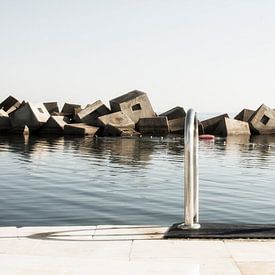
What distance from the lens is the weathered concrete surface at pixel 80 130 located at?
107 ft

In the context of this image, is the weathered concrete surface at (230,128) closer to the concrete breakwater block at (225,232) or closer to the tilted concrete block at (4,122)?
the tilted concrete block at (4,122)

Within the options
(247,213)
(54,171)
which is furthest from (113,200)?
(54,171)

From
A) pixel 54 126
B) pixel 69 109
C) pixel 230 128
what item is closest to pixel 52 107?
pixel 69 109

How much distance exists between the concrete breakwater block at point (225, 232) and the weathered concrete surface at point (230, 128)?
30.8 metres

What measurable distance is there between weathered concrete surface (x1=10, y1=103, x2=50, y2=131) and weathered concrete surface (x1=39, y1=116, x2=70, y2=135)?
18.0 inches

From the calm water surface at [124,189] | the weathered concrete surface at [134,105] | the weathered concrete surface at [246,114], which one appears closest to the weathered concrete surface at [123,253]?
the calm water surface at [124,189]

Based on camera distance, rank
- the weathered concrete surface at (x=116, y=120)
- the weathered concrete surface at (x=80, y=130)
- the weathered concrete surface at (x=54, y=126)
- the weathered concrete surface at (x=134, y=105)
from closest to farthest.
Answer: the weathered concrete surface at (x=80, y=130)
the weathered concrete surface at (x=116, y=120)
the weathered concrete surface at (x=54, y=126)
the weathered concrete surface at (x=134, y=105)

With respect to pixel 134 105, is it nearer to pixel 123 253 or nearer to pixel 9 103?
pixel 9 103

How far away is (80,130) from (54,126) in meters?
2.10

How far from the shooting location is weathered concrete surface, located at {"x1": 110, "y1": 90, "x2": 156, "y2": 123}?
3444cm

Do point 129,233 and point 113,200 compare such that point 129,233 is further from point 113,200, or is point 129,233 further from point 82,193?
point 82,193

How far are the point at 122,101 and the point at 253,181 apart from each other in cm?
2209

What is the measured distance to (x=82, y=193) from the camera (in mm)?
10906

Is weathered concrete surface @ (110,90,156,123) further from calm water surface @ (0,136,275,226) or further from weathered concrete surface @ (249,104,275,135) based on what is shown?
calm water surface @ (0,136,275,226)
